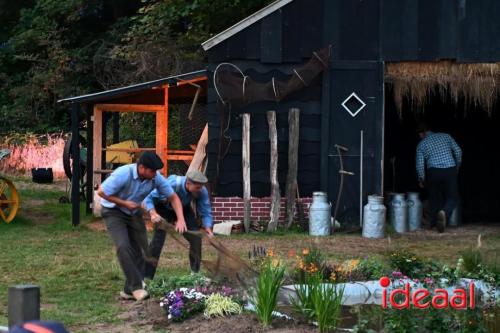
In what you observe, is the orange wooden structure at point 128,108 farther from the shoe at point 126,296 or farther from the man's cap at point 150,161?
the man's cap at point 150,161

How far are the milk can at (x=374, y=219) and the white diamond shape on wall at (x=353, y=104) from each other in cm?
145

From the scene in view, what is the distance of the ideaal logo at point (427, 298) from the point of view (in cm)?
700

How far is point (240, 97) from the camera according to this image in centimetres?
1472

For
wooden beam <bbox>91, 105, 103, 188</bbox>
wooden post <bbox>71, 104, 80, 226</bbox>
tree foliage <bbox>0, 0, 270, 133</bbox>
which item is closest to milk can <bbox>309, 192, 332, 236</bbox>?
wooden post <bbox>71, 104, 80, 226</bbox>

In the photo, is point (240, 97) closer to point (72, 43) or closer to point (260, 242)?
point (260, 242)

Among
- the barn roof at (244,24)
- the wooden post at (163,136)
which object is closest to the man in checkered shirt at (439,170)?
the barn roof at (244,24)

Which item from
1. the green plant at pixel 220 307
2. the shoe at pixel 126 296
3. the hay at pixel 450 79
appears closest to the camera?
the green plant at pixel 220 307

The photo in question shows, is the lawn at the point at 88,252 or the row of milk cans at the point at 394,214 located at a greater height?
the row of milk cans at the point at 394,214

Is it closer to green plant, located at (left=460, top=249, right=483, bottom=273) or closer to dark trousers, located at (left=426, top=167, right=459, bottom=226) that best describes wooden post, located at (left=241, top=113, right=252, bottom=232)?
dark trousers, located at (left=426, top=167, right=459, bottom=226)

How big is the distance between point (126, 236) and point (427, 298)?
3134 millimetres

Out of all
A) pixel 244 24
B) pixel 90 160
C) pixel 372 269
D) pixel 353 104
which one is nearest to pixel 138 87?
pixel 244 24

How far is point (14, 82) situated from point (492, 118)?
63.5ft

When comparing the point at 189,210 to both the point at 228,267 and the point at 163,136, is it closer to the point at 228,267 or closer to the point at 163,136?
the point at 228,267

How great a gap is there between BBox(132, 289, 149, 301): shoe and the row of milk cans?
244 inches
